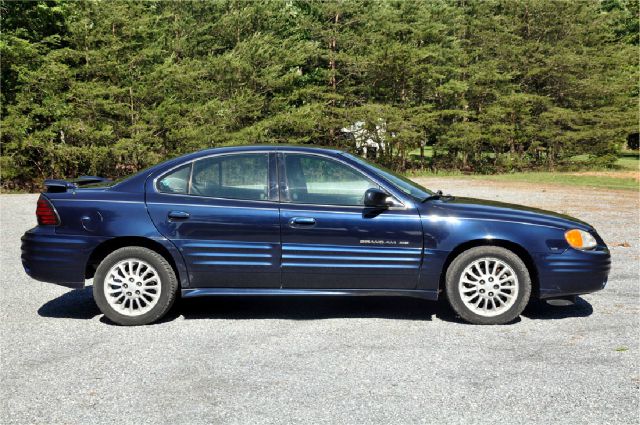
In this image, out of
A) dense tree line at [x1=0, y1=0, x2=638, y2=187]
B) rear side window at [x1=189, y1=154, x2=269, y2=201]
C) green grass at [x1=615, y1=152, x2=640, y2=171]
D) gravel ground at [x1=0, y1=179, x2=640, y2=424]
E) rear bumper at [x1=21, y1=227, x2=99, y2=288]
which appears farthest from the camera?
green grass at [x1=615, y1=152, x2=640, y2=171]

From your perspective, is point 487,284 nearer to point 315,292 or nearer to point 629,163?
point 315,292

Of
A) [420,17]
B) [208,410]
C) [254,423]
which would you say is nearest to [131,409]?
[208,410]

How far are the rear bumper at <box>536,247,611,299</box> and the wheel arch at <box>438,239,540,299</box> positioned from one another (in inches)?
2.9

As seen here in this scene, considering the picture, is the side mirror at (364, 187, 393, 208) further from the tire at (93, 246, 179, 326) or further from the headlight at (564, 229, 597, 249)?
the tire at (93, 246, 179, 326)

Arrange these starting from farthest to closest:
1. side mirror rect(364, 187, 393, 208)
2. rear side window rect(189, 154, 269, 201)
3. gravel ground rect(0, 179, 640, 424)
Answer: rear side window rect(189, 154, 269, 201)
side mirror rect(364, 187, 393, 208)
gravel ground rect(0, 179, 640, 424)

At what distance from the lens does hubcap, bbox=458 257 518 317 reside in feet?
18.0

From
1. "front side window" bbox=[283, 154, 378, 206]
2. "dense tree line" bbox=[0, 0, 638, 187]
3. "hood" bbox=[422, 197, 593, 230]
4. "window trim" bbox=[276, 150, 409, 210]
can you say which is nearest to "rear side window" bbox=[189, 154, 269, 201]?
"window trim" bbox=[276, 150, 409, 210]

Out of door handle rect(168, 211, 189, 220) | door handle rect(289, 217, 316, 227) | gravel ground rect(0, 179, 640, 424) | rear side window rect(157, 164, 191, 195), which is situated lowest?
gravel ground rect(0, 179, 640, 424)

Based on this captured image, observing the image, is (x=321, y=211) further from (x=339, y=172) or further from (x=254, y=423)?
(x=254, y=423)

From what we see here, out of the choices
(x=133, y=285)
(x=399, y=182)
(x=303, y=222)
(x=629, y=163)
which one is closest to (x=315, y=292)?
(x=303, y=222)

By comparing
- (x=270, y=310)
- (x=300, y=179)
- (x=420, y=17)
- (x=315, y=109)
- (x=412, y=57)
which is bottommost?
(x=270, y=310)

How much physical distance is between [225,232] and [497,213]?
2.44 meters

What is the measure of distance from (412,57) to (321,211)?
2864 centimetres

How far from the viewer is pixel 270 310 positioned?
20.3 ft
